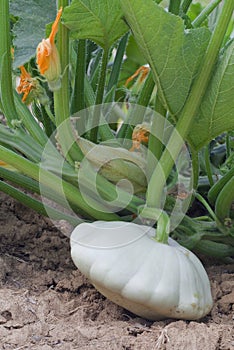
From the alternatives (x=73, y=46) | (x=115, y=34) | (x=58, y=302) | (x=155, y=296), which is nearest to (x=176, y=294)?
(x=155, y=296)

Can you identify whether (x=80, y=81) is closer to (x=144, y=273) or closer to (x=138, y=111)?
(x=138, y=111)

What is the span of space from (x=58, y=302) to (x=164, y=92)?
0.39 m

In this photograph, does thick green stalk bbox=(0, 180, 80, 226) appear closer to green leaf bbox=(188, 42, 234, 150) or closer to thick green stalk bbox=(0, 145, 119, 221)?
thick green stalk bbox=(0, 145, 119, 221)

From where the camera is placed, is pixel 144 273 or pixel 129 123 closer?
pixel 144 273

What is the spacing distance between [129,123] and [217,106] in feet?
0.88

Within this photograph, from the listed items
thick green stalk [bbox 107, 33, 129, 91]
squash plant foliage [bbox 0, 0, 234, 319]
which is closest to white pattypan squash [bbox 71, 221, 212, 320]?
squash plant foliage [bbox 0, 0, 234, 319]

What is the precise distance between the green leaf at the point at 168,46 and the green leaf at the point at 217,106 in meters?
0.04

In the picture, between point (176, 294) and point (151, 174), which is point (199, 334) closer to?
point (176, 294)

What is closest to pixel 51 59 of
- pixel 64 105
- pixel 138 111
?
pixel 64 105

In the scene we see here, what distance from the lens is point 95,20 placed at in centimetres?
102

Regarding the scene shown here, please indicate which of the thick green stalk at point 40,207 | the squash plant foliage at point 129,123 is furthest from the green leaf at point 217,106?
the thick green stalk at point 40,207

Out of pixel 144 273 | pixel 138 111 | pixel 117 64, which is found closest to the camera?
pixel 144 273

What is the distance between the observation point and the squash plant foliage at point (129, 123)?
3.19 ft

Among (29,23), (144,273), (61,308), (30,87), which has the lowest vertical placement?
(61,308)
